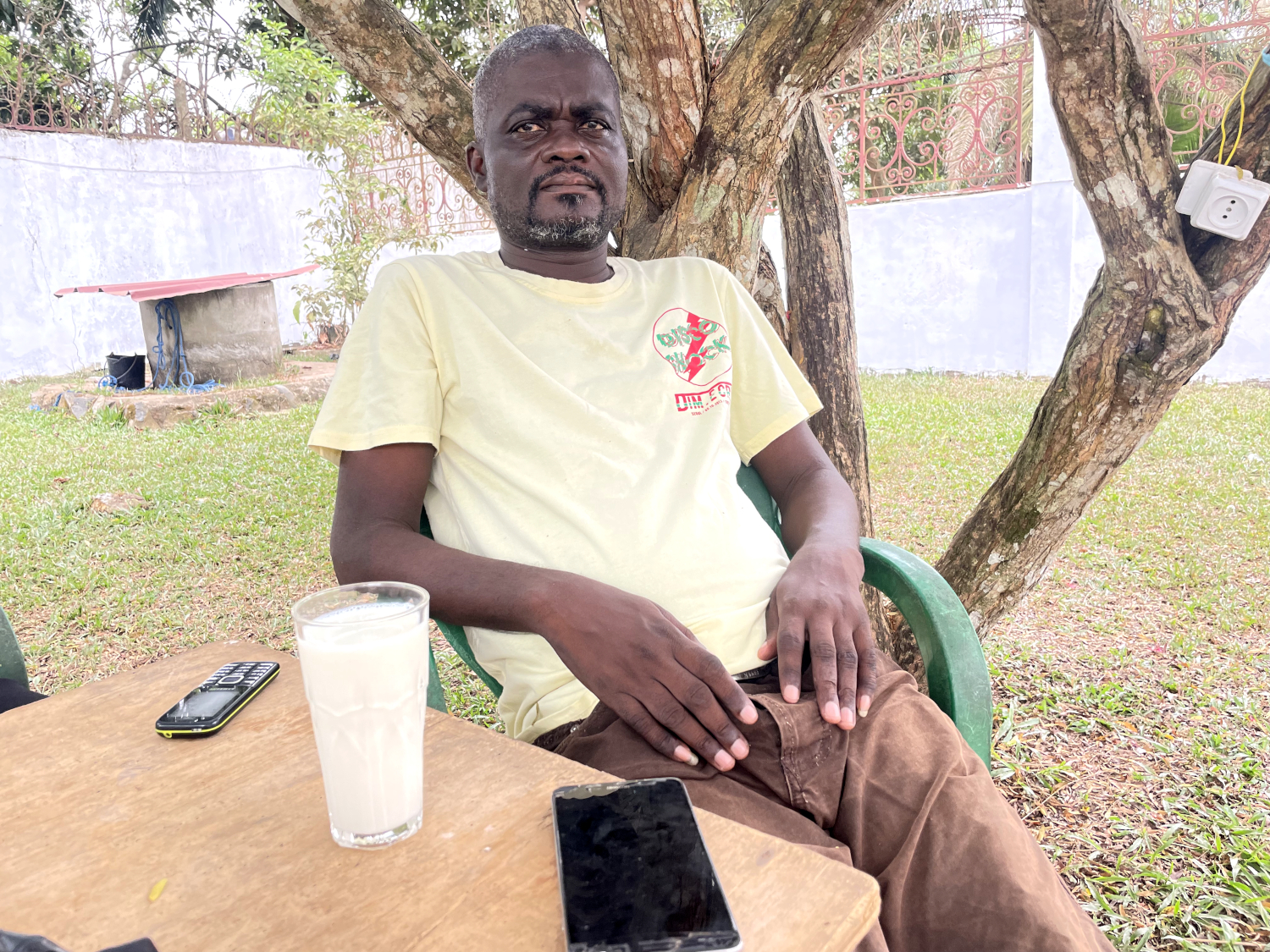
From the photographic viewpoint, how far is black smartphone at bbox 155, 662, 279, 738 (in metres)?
0.95

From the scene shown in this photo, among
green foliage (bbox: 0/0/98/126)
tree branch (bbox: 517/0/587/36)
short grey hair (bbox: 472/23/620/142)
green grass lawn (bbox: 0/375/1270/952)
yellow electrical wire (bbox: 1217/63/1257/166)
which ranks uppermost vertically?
green foliage (bbox: 0/0/98/126)

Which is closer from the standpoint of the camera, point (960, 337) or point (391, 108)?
point (391, 108)

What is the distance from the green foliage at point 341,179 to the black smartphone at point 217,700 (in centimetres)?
811

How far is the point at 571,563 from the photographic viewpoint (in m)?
1.39

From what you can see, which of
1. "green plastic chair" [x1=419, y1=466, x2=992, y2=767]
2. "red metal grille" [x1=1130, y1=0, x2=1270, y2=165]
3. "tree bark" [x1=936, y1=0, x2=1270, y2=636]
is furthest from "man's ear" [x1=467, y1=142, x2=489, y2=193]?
"red metal grille" [x1=1130, y1=0, x2=1270, y2=165]

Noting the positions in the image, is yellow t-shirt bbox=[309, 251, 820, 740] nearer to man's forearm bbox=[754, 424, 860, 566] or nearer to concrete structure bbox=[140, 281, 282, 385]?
man's forearm bbox=[754, 424, 860, 566]

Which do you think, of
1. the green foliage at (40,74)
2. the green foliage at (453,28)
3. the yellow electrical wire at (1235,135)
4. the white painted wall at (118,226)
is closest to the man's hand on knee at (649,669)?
the yellow electrical wire at (1235,135)

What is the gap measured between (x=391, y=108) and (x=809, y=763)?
5.48 feet

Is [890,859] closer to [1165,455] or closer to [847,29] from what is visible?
[847,29]

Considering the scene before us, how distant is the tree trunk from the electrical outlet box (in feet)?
2.68

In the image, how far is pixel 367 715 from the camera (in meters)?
0.78

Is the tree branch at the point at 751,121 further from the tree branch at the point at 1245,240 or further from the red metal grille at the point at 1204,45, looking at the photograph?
the red metal grille at the point at 1204,45

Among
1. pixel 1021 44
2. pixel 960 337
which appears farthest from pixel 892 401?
pixel 1021 44

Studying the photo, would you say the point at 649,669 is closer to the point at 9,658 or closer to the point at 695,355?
the point at 695,355
